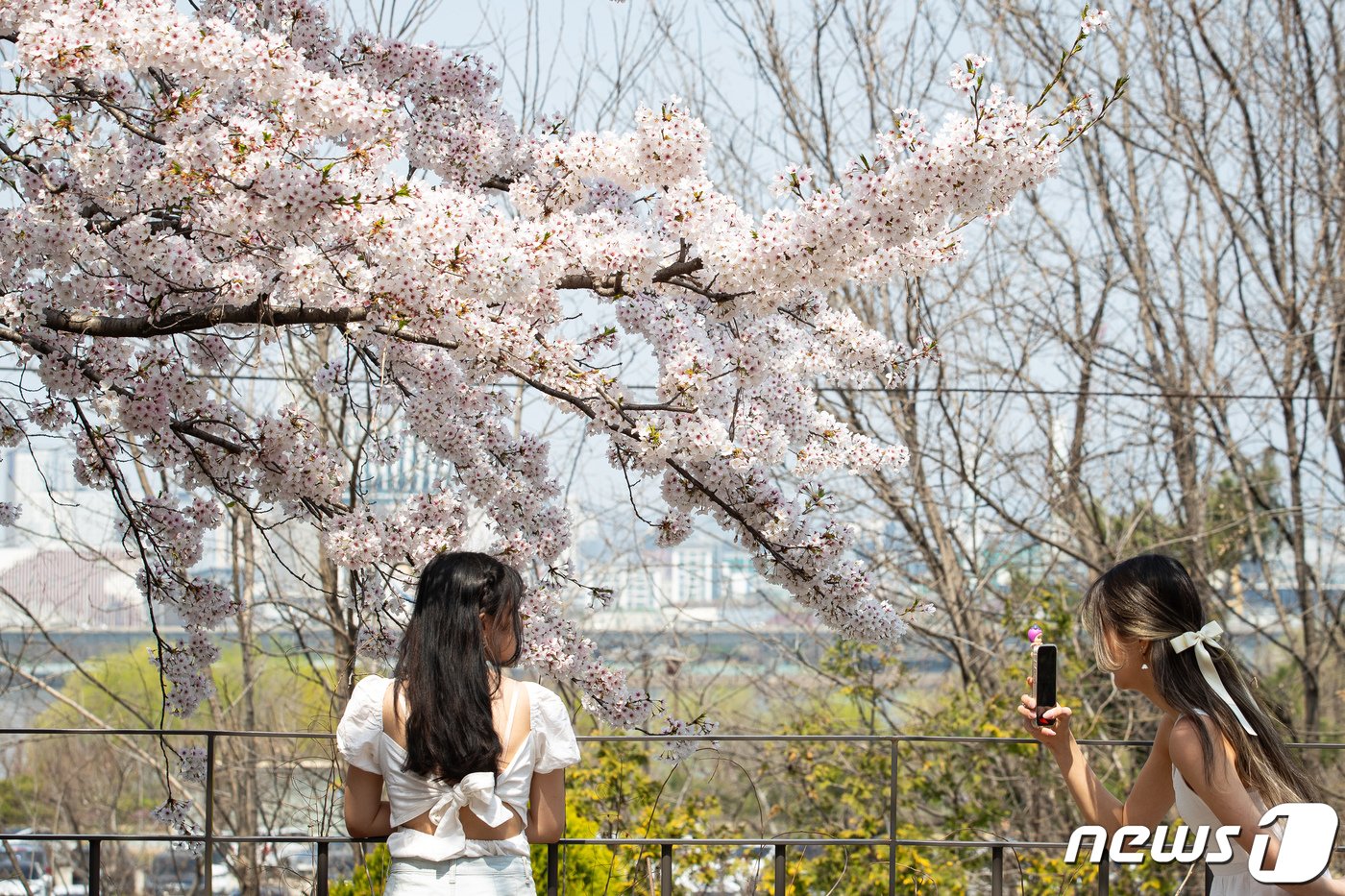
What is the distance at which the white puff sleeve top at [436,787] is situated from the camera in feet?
5.86

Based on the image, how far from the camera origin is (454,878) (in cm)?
179

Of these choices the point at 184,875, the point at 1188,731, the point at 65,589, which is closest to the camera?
the point at 1188,731

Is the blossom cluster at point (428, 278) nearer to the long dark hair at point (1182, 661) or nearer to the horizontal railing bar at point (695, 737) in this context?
the horizontal railing bar at point (695, 737)

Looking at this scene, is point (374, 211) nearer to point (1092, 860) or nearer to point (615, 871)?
point (1092, 860)

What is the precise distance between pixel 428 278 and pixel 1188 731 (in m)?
1.52

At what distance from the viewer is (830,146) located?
27.9 ft

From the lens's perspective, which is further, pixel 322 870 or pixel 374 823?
pixel 322 870

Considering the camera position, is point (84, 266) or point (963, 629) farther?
point (963, 629)

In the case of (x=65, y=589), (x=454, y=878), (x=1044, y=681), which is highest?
(x=65, y=589)

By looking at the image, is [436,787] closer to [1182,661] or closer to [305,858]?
[1182,661]

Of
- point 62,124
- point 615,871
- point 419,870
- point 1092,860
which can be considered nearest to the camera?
point 419,870

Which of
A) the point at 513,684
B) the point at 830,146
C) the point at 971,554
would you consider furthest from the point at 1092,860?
the point at 830,146

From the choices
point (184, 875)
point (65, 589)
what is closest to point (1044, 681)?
point (65, 589)

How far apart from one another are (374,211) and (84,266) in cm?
98
